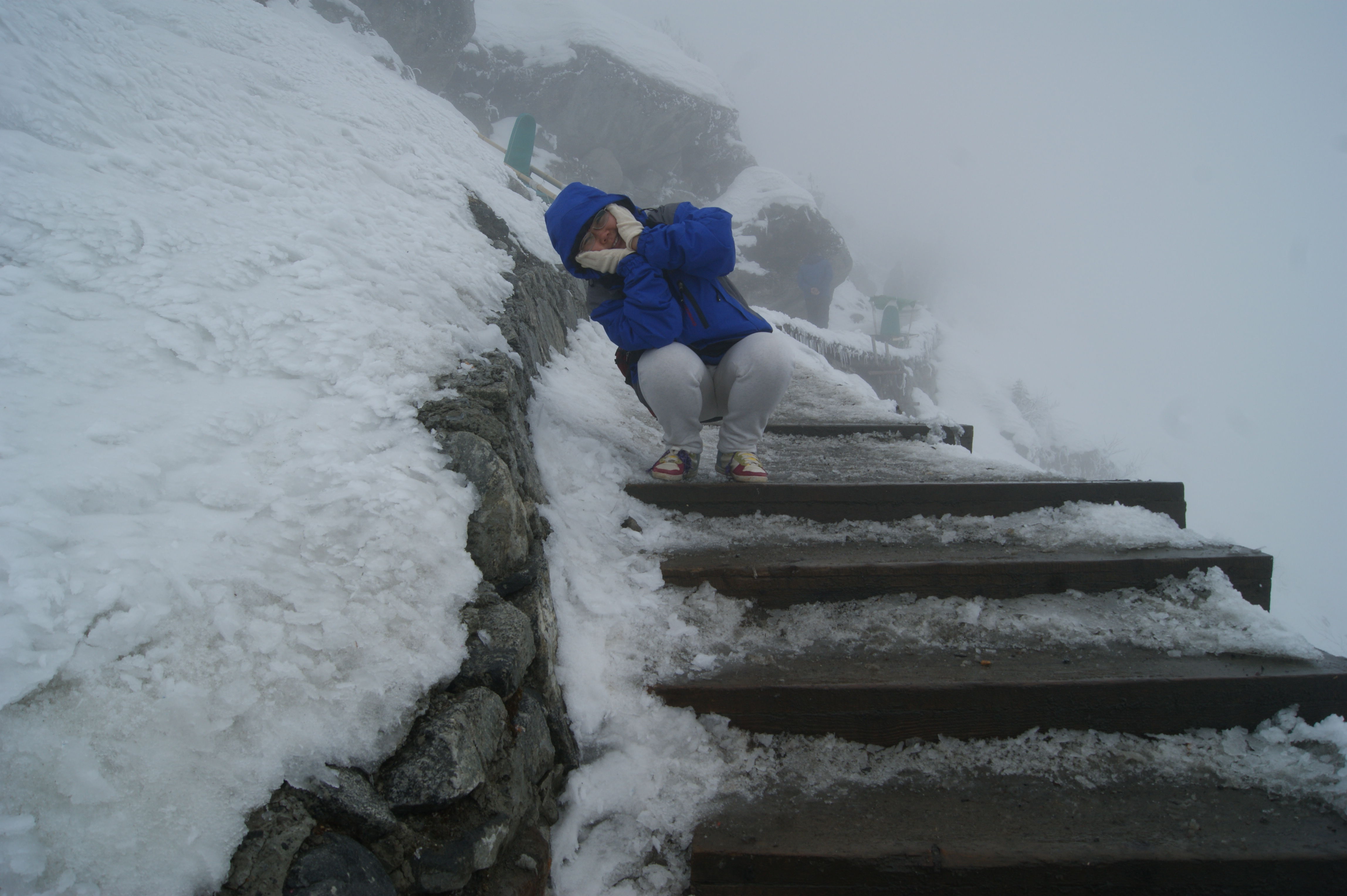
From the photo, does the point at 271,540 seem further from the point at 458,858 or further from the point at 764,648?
the point at 764,648

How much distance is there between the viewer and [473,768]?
122 cm

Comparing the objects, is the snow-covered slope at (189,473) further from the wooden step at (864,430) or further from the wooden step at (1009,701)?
the wooden step at (864,430)

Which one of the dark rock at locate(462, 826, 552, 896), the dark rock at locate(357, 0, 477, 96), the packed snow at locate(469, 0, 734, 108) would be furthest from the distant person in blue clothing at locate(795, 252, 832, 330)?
the dark rock at locate(462, 826, 552, 896)

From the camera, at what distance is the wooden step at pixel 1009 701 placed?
1.68 meters

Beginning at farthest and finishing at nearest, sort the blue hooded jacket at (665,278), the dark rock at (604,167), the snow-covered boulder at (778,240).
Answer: the snow-covered boulder at (778,240)
the dark rock at (604,167)
the blue hooded jacket at (665,278)

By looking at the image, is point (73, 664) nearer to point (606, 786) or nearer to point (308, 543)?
point (308, 543)

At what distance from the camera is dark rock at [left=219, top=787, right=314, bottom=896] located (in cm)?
91

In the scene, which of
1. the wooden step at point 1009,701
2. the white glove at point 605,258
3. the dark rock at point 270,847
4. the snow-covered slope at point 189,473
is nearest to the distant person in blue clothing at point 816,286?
the white glove at point 605,258

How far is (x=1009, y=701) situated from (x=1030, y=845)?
365mm

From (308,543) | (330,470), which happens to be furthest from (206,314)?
(308,543)

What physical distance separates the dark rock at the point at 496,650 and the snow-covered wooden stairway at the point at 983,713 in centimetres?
47

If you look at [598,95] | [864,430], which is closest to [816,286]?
[598,95]

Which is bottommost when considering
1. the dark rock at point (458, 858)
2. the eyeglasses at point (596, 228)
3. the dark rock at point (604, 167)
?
the dark rock at point (458, 858)

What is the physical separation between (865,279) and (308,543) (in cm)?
3025
